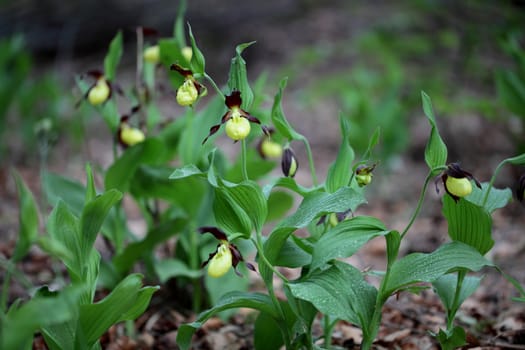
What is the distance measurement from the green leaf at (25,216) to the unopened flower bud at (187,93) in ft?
1.64

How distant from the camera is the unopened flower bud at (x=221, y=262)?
1.08 metres

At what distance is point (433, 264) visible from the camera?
1.15 metres

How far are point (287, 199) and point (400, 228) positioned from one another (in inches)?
45.8

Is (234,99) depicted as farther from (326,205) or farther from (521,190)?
(521,190)

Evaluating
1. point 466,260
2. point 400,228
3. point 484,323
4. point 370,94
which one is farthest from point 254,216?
point 370,94

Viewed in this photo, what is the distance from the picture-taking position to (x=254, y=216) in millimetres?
1206

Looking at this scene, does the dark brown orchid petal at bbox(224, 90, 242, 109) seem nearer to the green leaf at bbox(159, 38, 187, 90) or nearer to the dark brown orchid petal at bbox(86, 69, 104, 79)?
the green leaf at bbox(159, 38, 187, 90)

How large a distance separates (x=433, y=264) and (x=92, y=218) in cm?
77

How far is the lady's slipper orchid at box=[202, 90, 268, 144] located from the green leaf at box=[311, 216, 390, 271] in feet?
0.99

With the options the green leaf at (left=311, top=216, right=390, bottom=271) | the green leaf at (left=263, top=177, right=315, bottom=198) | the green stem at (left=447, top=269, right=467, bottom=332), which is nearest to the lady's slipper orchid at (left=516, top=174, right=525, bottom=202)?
the green stem at (left=447, top=269, right=467, bottom=332)

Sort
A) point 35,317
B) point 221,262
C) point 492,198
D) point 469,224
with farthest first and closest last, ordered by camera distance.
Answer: point 492,198, point 469,224, point 221,262, point 35,317

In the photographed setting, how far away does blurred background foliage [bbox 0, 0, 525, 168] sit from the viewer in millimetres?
2898

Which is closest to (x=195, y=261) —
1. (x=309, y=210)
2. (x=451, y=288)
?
(x=309, y=210)

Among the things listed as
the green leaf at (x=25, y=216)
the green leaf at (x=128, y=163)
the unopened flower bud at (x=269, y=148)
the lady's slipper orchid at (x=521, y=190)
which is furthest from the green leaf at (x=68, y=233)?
the lady's slipper orchid at (x=521, y=190)
